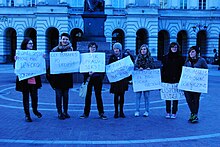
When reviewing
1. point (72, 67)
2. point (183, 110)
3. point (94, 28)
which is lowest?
point (183, 110)

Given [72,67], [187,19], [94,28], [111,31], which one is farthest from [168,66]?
[187,19]

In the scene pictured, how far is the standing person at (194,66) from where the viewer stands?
8.59 metres

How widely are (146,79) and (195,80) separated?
154cm

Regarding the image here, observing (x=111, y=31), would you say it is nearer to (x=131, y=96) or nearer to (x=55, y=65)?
(x=131, y=96)

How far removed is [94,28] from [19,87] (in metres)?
10.8

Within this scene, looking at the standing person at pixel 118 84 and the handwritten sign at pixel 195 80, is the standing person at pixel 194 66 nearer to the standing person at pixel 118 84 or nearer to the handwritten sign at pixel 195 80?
the handwritten sign at pixel 195 80

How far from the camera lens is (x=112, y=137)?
706 cm

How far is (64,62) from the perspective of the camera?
8859 mm

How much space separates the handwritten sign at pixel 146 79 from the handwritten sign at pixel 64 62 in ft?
6.24

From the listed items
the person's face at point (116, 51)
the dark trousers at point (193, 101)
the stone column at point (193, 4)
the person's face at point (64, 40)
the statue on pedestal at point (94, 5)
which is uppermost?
the stone column at point (193, 4)

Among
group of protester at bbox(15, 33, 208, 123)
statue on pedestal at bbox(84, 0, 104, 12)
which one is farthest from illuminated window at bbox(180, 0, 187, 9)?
group of protester at bbox(15, 33, 208, 123)

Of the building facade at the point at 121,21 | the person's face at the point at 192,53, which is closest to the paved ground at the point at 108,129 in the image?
the person's face at the point at 192,53

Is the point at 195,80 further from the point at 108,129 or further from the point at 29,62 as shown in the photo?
the point at 29,62

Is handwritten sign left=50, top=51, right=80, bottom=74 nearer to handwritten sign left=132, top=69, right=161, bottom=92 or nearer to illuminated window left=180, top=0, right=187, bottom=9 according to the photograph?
handwritten sign left=132, top=69, right=161, bottom=92
